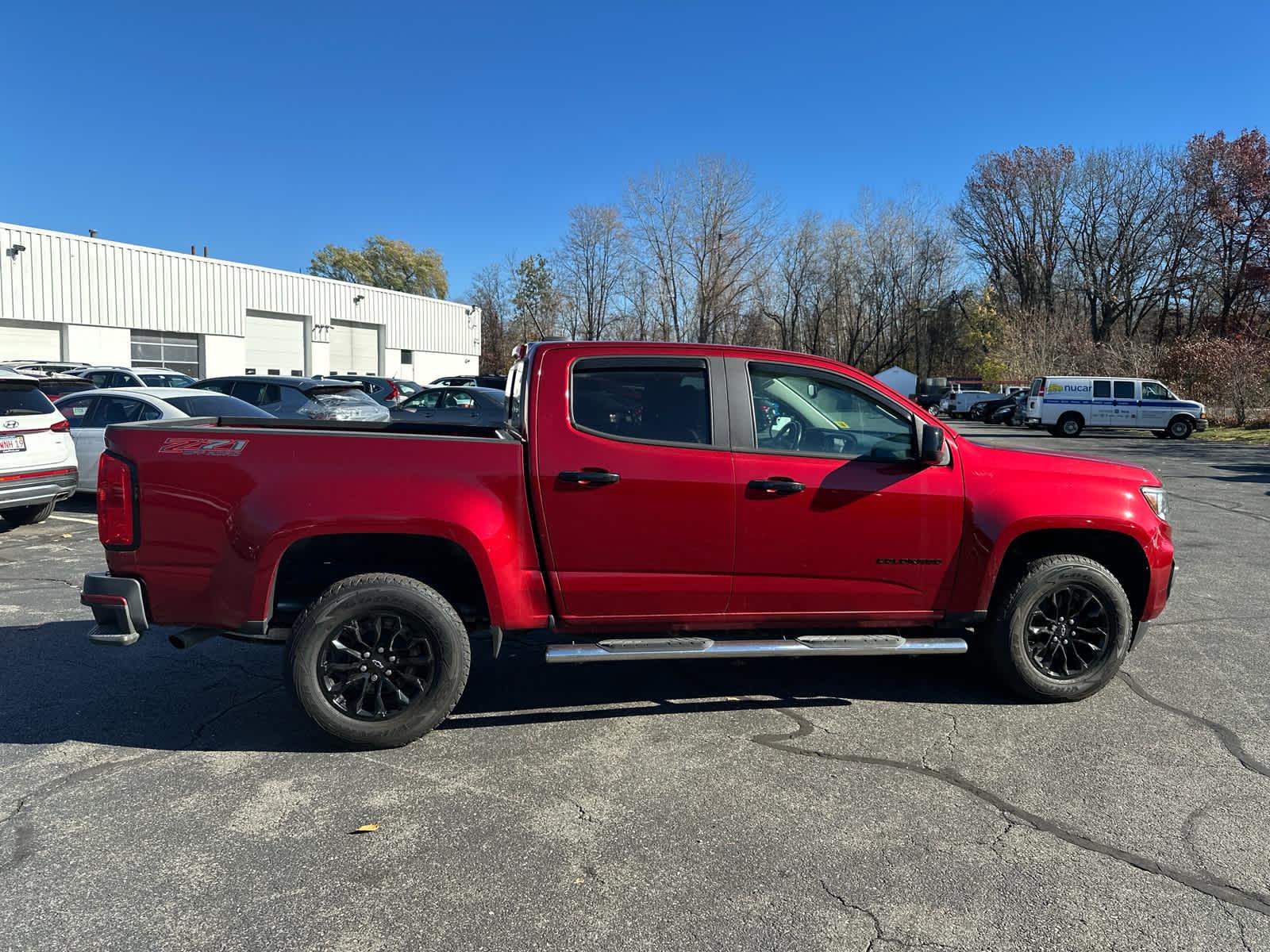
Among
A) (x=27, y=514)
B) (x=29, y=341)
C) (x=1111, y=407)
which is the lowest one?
(x=27, y=514)

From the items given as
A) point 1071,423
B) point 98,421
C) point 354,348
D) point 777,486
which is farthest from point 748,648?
point 354,348

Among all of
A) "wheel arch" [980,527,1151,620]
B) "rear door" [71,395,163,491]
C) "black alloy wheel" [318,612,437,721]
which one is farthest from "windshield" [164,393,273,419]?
"wheel arch" [980,527,1151,620]

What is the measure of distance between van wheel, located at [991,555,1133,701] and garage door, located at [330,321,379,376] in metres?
42.1

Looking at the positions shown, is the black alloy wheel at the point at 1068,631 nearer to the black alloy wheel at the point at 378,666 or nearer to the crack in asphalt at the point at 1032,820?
the crack in asphalt at the point at 1032,820

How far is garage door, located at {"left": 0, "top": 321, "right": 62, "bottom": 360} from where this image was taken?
29.8 metres

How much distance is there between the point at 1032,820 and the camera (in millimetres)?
3527

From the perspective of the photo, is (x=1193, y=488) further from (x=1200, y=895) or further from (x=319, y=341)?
(x=319, y=341)

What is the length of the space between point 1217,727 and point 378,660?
4.27 metres

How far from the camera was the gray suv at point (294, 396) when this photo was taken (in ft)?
53.4

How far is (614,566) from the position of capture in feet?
14.0

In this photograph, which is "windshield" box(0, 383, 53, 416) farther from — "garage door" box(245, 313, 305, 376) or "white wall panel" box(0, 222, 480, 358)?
"garage door" box(245, 313, 305, 376)

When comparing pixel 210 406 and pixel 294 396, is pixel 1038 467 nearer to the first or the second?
pixel 210 406

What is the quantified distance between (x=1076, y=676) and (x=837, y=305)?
2376 inches

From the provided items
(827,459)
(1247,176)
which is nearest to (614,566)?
(827,459)
